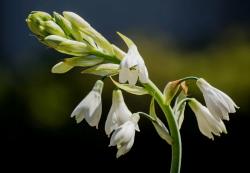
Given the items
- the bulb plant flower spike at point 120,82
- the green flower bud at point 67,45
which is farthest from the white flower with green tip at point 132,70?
the green flower bud at point 67,45

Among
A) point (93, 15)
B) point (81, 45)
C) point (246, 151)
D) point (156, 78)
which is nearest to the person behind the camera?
point (81, 45)

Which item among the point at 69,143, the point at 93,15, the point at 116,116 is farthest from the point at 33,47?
the point at 116,116

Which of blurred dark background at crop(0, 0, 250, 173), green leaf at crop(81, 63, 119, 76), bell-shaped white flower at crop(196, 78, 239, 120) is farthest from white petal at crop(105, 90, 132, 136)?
blurred dark background at crop(0, 0, 250, 173)

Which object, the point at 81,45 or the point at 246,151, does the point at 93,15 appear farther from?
the point at 81,45

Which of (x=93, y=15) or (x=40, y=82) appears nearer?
(x=40, y=82)

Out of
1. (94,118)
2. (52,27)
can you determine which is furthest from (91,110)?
(52,27)

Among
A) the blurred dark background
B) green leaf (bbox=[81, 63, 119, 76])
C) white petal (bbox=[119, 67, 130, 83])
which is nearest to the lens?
white petal (bbox=[119, 67, 130, 83])

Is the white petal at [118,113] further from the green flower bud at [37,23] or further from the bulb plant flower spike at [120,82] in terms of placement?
the green flower bud at [37,23]

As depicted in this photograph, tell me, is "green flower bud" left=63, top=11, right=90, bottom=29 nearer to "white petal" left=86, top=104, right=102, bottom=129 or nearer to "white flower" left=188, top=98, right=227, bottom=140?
"white petal" left=86, top=104, right=102, bottom=129
